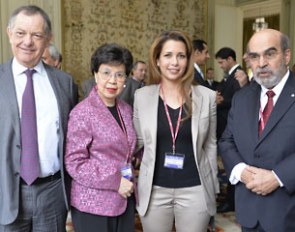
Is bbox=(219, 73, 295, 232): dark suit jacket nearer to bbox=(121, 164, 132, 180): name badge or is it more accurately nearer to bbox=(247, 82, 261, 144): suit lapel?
bbox=(247, 82, 261, 144): suit lapel

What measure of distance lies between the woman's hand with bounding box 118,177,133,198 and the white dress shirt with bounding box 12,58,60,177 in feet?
1.17

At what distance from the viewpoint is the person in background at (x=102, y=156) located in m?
1.92

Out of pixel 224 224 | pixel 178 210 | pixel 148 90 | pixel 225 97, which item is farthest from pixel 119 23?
pixel 178 210

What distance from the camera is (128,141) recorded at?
2.06m

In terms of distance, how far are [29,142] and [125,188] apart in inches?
22.1

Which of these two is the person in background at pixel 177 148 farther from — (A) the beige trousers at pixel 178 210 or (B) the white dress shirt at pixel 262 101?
(B) the white dress shirt at pixel 262 101

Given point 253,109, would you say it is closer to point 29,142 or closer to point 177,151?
point 177,151

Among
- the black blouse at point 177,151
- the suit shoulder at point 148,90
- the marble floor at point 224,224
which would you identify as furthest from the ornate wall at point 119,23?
the black blouse at point 177,151

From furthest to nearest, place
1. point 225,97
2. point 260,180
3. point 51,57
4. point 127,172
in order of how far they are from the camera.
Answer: point 225,97, point 51,57, point 127,172, point 260,180

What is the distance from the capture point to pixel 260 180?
5.93ft

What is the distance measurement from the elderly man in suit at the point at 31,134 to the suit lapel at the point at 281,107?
107 cm

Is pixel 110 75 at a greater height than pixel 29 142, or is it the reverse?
pixel 110 75

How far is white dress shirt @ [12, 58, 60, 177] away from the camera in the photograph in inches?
75.0

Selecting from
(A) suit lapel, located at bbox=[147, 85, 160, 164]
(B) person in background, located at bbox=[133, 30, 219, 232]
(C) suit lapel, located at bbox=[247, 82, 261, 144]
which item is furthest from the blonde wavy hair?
(C) suit lapel, located at bbox=[247, 82, 261, 144]
